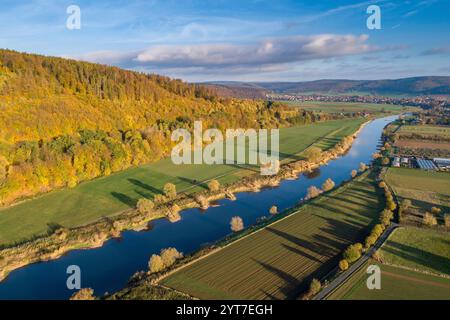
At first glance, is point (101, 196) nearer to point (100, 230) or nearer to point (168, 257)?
point (100, 230)

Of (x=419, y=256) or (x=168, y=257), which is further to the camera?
(x=419, y=256)

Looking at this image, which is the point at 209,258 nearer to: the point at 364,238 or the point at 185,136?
the point at 364,238

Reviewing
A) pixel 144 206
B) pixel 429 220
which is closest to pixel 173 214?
pixel 144 206
